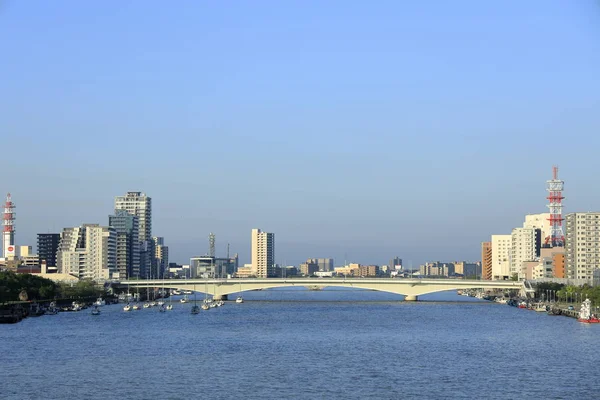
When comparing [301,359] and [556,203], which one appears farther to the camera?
[556,203]

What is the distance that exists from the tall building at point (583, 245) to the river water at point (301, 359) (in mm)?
78639

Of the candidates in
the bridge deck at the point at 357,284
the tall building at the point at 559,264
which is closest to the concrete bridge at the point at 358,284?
the bridge deck at the point at 357,284

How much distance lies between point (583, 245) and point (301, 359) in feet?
408

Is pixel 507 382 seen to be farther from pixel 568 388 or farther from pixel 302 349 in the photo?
pixel 302 349

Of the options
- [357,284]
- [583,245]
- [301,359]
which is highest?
[583,245]

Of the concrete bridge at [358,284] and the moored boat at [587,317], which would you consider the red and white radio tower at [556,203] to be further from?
the moored boat at [587,317]

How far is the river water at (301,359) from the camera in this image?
46.7 m

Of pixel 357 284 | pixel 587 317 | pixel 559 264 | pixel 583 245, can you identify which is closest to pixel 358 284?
pixel 357 284

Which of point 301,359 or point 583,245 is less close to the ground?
point 583,245

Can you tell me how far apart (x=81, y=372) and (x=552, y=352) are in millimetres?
28504

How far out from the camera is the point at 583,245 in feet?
573

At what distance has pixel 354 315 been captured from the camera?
109875 millimetres

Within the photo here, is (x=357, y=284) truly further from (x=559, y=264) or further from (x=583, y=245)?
(x=559, y=264)

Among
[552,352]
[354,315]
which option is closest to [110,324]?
[354,315]
